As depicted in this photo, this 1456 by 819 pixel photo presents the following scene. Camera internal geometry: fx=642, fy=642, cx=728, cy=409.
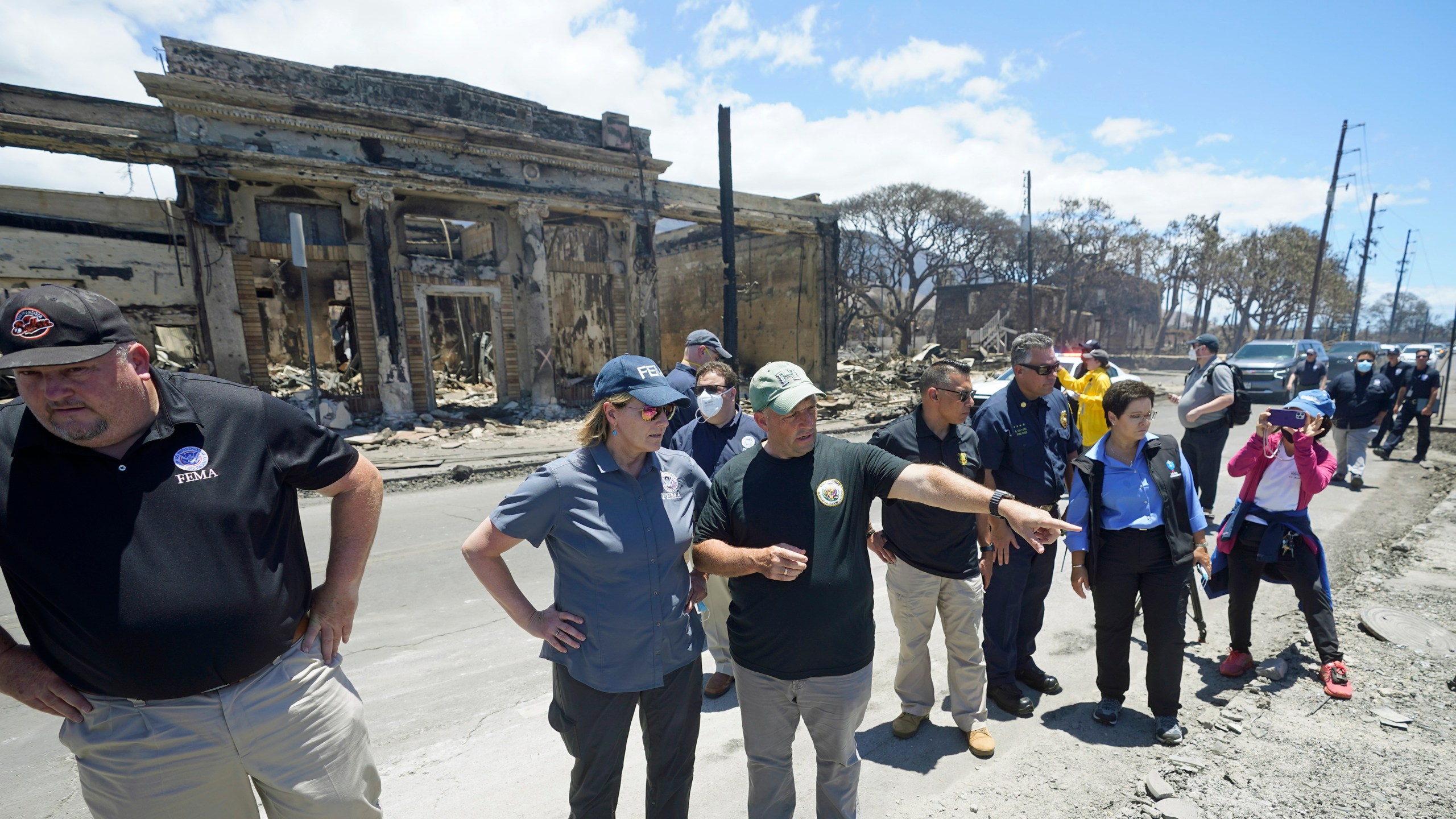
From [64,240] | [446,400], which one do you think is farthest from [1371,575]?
[64,240]

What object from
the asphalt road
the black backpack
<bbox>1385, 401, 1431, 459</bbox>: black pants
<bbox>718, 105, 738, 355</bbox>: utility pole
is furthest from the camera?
<bbox>718, 105, 738, 355</bbox>: utility pole

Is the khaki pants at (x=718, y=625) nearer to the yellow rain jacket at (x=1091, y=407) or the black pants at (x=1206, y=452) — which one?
the yellow rain jacket at (x=1091, y=407)

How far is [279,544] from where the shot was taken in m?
1.88

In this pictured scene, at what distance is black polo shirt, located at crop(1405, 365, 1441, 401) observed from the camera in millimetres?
9531

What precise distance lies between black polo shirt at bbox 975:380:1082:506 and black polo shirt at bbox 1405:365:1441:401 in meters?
10.1

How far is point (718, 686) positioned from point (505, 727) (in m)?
1.17

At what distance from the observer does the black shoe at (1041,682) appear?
3693 millimetres

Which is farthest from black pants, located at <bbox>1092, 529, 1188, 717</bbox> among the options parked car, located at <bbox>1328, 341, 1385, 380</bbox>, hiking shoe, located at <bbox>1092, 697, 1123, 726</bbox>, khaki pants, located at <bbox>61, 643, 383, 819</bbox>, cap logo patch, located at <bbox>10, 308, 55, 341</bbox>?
parked car, located at <bbox>1328, 341, 1385, 380</bbox>

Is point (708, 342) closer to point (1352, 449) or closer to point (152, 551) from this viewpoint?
point (152, 551)

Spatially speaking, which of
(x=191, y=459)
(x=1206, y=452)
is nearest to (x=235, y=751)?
(x=191, y=459)

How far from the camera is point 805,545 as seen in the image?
A: 7.53 ft

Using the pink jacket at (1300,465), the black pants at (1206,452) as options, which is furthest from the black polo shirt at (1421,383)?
the pink jacket at (1300,465)

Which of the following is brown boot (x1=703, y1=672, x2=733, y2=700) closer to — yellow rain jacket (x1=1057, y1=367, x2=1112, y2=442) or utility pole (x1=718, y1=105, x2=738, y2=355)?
yellow rain jacket (x1=1057, y1=367, x2=1112, y2=442)

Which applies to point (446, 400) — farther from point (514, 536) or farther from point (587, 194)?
point (514, 536)
